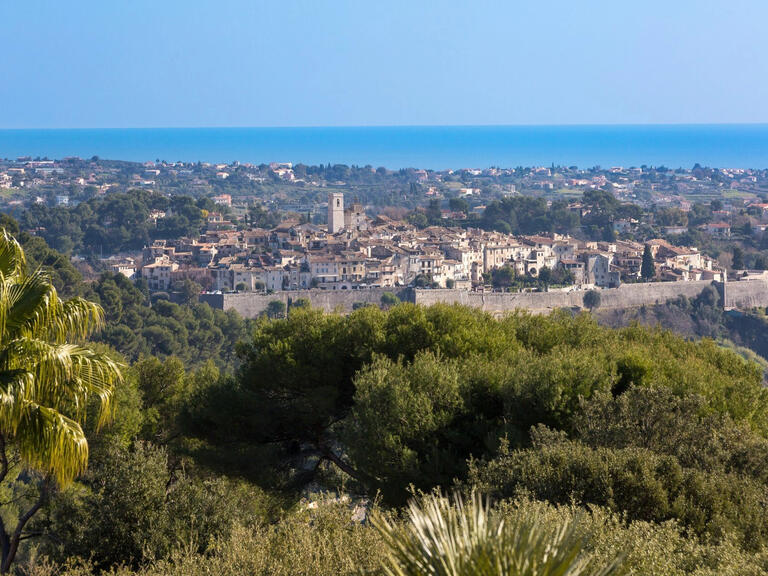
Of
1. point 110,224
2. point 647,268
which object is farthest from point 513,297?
point 110,224

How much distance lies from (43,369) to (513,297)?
42.4 metres

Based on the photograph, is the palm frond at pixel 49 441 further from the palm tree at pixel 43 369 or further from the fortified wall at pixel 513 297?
the fortified wall at pixel 513 297

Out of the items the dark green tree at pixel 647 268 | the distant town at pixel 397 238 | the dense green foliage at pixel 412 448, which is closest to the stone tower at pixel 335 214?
the distant town at pixel 397 238

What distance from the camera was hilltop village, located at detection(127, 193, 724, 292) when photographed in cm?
5022

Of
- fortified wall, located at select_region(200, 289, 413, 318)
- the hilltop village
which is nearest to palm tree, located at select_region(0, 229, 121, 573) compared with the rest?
fortified wall, located at select_region(200, 289, 413, 318)

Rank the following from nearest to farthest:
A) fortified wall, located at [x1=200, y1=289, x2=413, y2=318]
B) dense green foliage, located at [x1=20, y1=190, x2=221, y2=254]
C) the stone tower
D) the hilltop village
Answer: fortified wall, located at [x1=200, y1=289, x2=413, y2=318], the hilltop village, dense green foliage, located at [x1=20, y1=190, x2=221, y2=254], the stone tower

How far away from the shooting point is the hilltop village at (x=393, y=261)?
5022 cm

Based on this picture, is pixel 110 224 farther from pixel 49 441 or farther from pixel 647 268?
pixel 49 441

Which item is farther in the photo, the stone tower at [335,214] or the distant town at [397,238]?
the stone tower at [335,214]

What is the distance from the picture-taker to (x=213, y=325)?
38000 millimetres

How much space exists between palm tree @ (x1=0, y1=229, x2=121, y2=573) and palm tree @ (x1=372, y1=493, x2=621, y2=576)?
1324 millimetres

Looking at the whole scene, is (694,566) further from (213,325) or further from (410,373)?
(213,325)

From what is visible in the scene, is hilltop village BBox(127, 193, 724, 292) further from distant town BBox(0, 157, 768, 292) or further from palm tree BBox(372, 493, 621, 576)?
palm tree BBox(372, 493, 621, 576)

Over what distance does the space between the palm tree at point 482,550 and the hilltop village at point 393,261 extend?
45401 millimetres
